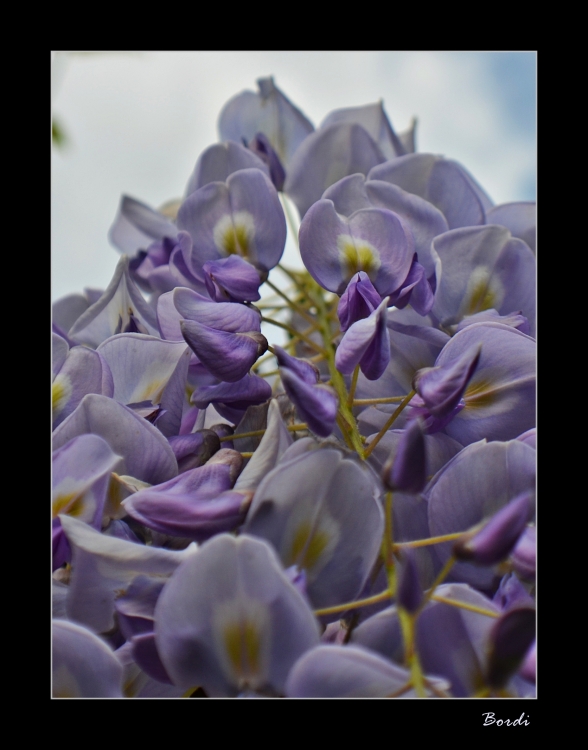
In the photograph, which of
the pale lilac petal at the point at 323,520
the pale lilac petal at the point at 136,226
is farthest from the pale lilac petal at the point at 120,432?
the pale lilac petal at the point at 136,226

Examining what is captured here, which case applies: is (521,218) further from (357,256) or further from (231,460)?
(231,460)

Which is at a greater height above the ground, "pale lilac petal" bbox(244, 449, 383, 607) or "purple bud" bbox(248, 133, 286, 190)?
"purple bud" bbox(248, 133, 286, 190)

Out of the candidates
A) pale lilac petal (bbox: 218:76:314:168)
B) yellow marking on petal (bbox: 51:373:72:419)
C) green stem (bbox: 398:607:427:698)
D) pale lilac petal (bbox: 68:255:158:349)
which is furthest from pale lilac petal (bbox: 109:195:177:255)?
green stem (bbox: 398:607:427:698)

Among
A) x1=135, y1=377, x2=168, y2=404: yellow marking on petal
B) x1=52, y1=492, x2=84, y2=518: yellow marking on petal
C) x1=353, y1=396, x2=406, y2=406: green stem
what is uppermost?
x1=135, y1=377, x2=168, y2=404: yellow marking on petal

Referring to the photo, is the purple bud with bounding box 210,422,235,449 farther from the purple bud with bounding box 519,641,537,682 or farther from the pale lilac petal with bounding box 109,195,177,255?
the pale lilac petal with bounding box 109,195,177,255
